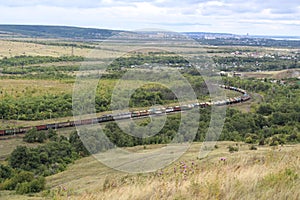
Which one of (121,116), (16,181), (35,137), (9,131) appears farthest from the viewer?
(121,116)

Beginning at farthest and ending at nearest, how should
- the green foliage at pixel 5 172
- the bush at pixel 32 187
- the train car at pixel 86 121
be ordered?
the train car at pixel 86 121
the green foliage at pixel 5 172
the bush at pixel 32 187

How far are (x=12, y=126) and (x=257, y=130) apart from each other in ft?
61.7

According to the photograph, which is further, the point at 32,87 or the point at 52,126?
the point at 32,87

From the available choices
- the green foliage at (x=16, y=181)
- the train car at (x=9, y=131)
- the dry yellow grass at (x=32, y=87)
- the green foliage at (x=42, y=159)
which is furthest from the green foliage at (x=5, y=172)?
the dry yellow grass at (x=32, y=87)

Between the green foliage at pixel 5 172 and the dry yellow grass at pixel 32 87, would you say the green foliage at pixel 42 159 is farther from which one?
the dry yellow grass at pixel 32 87

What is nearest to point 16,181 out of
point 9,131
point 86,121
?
point 86,121

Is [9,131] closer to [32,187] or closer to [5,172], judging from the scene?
[5,172]

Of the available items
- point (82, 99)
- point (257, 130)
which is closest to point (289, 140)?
point (257, 130)

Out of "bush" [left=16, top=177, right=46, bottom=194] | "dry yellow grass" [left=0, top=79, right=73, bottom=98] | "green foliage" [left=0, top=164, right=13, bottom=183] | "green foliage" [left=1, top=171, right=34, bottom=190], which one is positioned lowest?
"dry yellow grass" [left=0, top=79, right=73, bottom=98]

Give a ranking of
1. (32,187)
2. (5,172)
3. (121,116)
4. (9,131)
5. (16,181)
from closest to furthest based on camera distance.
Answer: (32,187), (16,181), (5,172), (9,131), (121,116)

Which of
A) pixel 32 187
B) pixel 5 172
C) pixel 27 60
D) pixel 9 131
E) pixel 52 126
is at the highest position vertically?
pixel 32 187

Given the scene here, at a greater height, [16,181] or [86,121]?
[16,181]

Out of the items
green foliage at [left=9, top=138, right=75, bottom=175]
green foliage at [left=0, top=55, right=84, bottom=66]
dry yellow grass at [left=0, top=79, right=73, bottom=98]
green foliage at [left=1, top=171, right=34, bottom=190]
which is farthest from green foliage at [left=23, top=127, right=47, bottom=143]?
green foliage at [left=0, top=55, right=84, bottom=66]

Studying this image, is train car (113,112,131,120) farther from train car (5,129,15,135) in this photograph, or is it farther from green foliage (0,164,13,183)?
green foliage (0,164,13,183)
